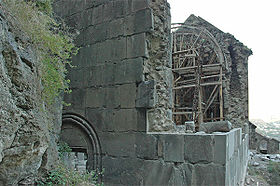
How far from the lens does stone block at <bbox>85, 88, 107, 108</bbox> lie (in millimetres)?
5352

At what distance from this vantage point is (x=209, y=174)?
3.75m

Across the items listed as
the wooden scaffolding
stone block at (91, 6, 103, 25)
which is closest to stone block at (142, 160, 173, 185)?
stone block at (91, 6, 103, 25)

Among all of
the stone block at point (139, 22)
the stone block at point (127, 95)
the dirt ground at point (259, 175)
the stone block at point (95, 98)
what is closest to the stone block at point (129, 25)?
the stone block at point (139, 22)

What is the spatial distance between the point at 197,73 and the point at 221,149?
10925mm

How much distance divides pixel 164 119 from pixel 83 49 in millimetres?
2647

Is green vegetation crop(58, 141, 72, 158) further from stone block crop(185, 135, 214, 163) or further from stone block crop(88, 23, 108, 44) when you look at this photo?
stone block crop(185, 135, 214, 163)

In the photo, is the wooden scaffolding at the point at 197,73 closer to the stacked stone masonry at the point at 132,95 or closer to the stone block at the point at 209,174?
the stacked stone masonry at the point at 132,95

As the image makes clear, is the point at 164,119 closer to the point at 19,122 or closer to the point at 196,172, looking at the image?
the point at 196,172

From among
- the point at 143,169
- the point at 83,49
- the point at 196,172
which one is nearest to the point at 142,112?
the point at 143,169

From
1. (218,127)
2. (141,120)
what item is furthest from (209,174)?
(141,120)

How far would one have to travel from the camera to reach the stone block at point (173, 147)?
161 inches

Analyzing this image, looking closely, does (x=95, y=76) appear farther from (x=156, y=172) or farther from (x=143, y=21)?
(x=156, y=172)

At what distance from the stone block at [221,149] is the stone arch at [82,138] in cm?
262

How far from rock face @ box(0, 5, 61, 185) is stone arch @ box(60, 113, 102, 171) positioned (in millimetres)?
2211
